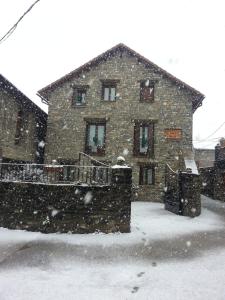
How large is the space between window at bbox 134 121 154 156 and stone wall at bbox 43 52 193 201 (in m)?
0.27

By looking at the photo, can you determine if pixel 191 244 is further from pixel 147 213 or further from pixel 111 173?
pixel 147 213

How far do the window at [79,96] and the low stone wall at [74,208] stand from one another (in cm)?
1149

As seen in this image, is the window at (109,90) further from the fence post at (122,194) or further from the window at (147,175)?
the fence post at (122,194)

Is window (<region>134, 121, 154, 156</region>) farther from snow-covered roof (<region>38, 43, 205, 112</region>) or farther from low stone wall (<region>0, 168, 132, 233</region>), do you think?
low stone wall (<region>0, 168, 132, 233</region>)

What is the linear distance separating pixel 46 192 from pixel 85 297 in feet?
16.4

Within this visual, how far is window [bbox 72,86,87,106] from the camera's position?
20344 mm

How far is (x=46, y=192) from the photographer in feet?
31.1

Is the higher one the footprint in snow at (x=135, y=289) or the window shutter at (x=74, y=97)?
the window shutter at (x=74, y=97)

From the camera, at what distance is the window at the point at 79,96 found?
20.3 meters

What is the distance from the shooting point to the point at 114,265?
658cm

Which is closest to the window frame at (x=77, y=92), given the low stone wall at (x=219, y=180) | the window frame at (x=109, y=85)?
the window frame at (x=109, y=85)

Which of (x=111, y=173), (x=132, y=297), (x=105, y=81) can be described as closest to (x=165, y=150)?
(x=105, y=81)

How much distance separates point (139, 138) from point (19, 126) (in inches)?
289

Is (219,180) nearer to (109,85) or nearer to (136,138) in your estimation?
(136,138)
